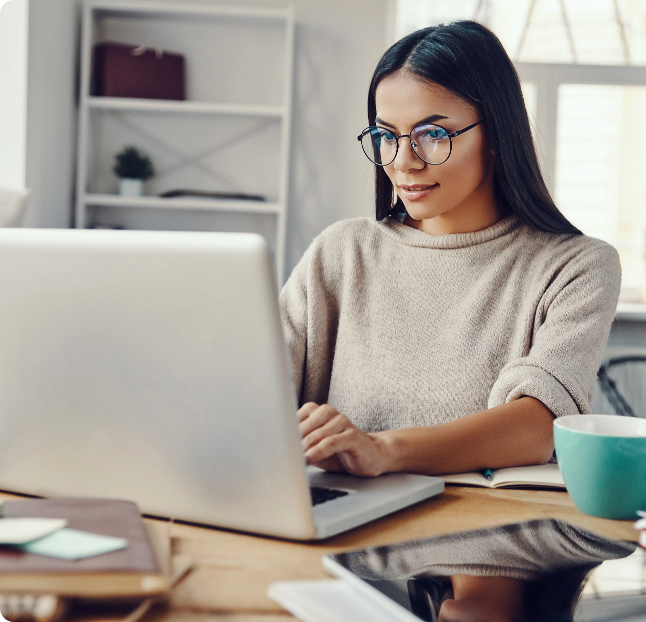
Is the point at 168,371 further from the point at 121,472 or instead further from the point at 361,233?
the point at 361,233

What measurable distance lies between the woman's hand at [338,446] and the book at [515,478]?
0.09 meters

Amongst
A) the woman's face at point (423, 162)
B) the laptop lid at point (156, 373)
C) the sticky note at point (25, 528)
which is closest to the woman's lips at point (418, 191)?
the woman's face at point (423, 162)

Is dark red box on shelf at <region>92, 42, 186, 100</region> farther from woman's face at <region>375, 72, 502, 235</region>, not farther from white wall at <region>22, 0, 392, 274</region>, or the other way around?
woman's face at <region>375, 72, 502, 235</region>

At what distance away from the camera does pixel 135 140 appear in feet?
10.5

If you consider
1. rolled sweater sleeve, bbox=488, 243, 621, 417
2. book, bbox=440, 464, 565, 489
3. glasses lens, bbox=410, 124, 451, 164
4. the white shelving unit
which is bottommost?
book, bbox=440, 464, 565, 489

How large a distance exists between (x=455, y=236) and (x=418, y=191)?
0.46ft

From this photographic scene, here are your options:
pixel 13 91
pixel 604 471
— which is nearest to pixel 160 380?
pixel 604 471

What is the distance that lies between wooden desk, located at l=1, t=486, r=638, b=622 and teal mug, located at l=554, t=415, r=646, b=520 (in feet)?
0.05

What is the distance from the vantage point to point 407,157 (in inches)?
44.9

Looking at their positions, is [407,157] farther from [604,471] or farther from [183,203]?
[183,203]

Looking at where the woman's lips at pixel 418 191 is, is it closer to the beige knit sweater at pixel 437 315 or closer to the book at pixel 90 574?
the beige knit sweater at pixel 437 315

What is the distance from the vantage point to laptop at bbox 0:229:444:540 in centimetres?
56

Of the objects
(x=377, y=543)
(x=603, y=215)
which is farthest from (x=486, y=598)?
(x=603, y=215)

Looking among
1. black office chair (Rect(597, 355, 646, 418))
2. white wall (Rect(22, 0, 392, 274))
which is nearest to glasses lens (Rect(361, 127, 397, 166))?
white wall (Rect(22, 0, 392, 274))
